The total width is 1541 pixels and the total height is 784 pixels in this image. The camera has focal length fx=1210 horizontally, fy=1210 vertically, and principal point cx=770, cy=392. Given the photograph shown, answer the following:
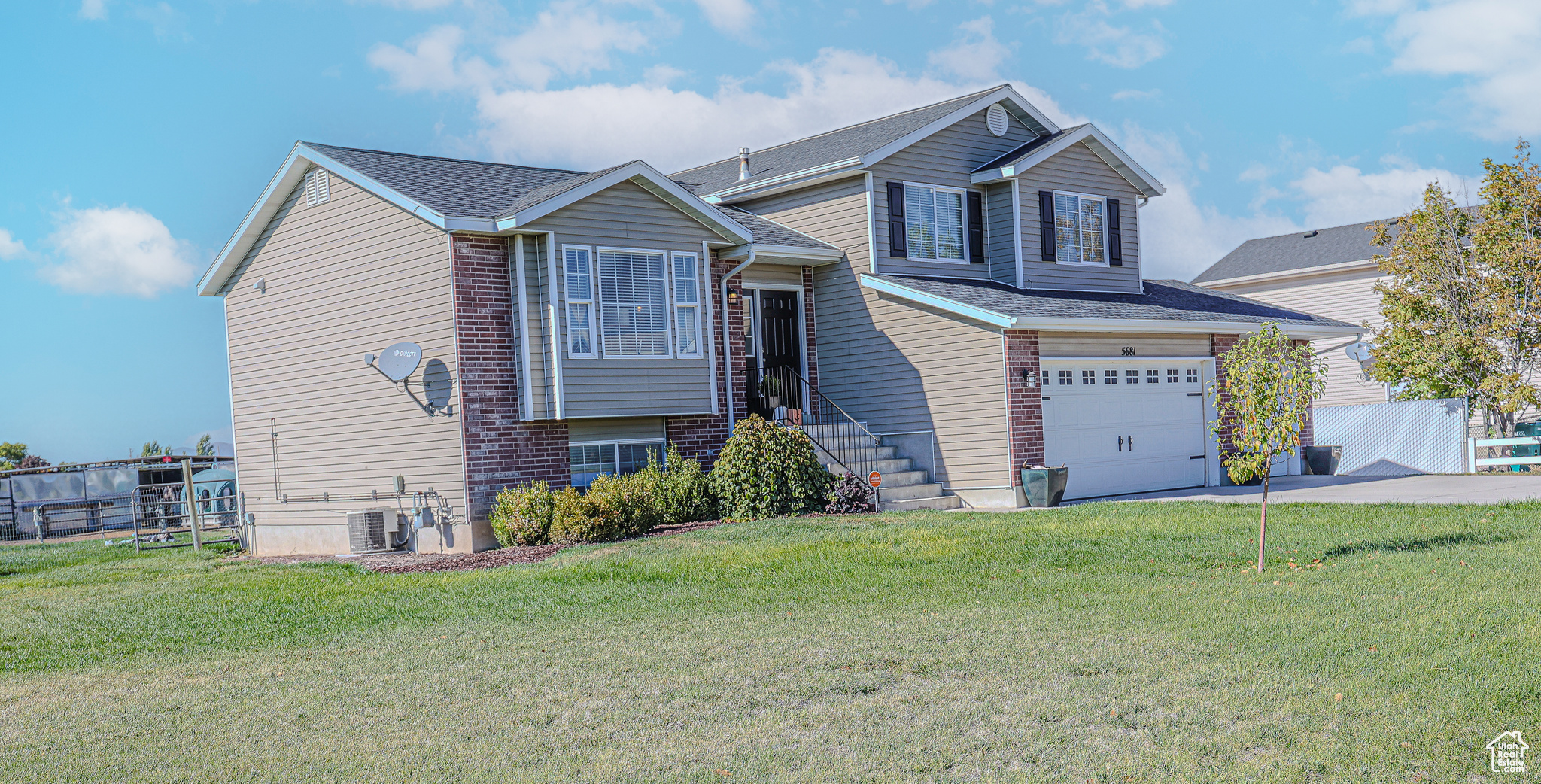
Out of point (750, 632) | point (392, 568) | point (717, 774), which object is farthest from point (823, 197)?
point (717, 774)

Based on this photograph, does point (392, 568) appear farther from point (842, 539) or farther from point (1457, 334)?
point (1457, 334)

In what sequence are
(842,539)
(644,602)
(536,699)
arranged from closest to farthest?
(536,699)
(644,602)
(842,539)

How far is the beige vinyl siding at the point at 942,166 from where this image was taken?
63.8 feet

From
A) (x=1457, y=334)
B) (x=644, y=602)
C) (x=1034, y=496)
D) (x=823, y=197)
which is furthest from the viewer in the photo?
(x=1457, y=334)

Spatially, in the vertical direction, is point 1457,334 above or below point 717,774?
above

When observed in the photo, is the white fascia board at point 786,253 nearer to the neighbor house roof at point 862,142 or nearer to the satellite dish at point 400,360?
the neighbor house roof at point 862,142

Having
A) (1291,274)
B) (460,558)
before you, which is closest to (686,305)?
(460,558)

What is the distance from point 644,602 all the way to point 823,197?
37.4ft

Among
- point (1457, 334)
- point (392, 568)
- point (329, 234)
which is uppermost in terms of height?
point (329, 234)

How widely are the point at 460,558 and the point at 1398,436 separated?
63.7ft

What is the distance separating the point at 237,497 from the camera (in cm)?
1936

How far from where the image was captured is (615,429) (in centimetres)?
1677

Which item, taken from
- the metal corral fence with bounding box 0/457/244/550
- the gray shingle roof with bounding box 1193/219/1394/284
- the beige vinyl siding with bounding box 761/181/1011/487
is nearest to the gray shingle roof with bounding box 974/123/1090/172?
the beige vinyl siding with bounding box 761/181/1011/487

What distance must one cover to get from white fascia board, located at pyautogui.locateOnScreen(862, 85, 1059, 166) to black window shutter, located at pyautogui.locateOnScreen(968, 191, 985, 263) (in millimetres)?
1335
